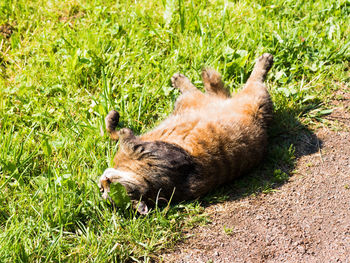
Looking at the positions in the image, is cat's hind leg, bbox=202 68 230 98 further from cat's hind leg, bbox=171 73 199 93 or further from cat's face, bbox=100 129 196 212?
cat's face, bbox=100 129 196 212

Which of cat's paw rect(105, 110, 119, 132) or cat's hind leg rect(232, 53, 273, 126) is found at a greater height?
cat's paw rect(105, 110, 119, 132)

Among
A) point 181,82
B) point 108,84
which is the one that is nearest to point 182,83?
point 181,82

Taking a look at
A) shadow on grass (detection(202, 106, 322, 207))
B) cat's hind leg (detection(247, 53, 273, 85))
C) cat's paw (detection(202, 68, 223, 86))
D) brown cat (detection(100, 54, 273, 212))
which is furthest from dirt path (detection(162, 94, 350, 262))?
cat's paw (detection(202, 68, 223, 86))

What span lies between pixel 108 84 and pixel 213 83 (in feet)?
3.65

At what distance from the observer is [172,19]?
512 centimetres

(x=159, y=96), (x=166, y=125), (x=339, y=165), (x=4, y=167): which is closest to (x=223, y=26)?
(x=159, y=96)

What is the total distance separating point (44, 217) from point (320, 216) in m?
2.28

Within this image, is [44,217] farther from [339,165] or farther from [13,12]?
[13,12]

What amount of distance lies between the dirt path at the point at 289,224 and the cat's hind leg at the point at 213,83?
109 centimetres

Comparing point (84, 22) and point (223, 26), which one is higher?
point (84, 22)

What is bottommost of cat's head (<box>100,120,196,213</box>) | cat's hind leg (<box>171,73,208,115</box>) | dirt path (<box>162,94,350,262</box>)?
dirt path (<box>162,94,350,262</box>)

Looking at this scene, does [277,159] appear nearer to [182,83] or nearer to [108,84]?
[182,83]

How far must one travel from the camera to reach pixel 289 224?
140 inches

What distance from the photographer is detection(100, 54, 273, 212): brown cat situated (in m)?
3.67
